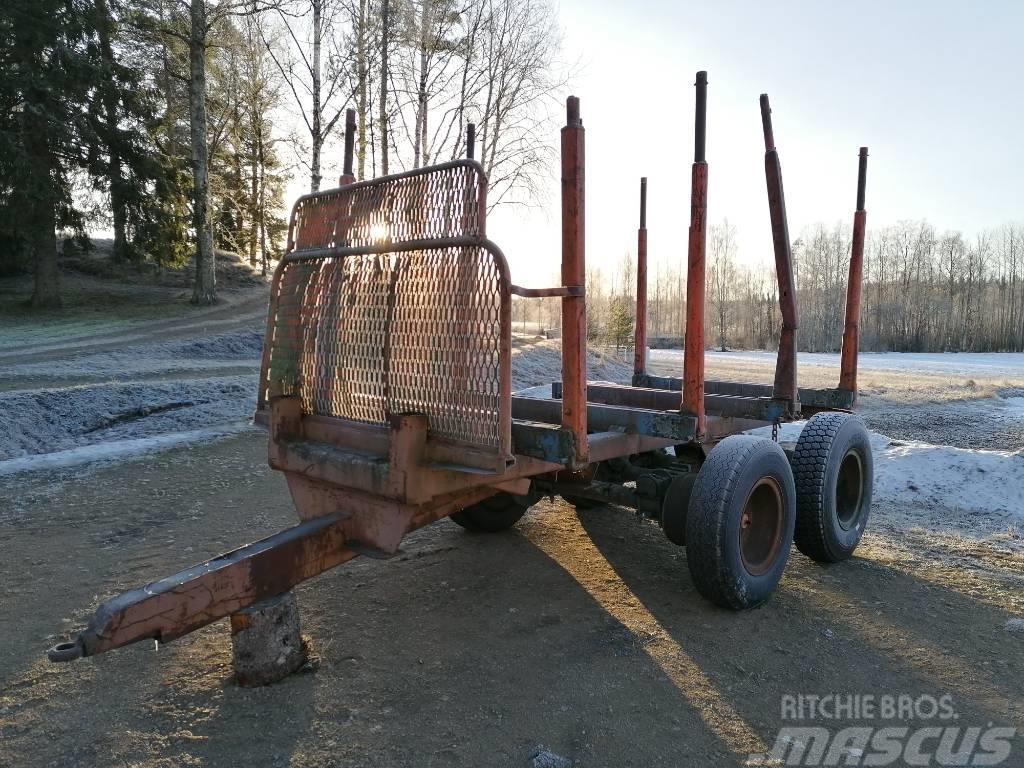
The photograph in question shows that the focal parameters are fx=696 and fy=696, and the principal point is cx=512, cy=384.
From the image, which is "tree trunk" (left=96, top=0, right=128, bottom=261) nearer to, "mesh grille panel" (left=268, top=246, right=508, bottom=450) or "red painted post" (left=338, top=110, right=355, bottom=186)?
"red painted post" (left=338, top=110, right=355, bottom=186)

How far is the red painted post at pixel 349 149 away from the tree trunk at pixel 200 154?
19391mm

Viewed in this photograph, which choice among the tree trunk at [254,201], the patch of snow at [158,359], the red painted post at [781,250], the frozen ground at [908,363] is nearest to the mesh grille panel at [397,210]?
the red painted post at [781,250]

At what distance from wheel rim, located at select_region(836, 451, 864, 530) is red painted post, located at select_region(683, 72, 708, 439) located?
6.24 feet

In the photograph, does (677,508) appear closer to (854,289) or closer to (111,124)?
(854,289)

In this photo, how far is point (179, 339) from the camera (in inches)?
623

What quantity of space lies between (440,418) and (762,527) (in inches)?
82.6

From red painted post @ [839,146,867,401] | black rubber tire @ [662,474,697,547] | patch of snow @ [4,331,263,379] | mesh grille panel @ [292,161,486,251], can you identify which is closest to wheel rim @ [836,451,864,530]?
red painted post @ [839,146,867,401]

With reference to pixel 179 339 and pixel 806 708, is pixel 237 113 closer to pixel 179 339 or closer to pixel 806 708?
pixel 179 339

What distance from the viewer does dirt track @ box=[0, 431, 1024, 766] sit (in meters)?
2.58

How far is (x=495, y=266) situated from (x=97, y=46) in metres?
24.4

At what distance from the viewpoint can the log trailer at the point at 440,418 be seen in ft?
8.79

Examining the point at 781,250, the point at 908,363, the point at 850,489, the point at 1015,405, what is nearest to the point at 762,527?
the point at 850,489

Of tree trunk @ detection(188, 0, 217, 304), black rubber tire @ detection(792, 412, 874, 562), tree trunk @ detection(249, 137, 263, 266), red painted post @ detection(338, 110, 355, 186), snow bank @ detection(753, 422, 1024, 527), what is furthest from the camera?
tree trunk @ detection(249, 137, 263, 266)

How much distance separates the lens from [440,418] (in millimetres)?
2834
